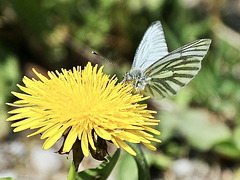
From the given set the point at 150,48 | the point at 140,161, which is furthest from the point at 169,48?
the point at 140,161

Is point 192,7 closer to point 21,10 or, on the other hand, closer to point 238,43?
point 238,43

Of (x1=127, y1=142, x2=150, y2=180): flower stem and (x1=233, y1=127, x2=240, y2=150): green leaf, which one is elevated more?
(x1=233, y1=127, x2=240, y2=150): green leaf

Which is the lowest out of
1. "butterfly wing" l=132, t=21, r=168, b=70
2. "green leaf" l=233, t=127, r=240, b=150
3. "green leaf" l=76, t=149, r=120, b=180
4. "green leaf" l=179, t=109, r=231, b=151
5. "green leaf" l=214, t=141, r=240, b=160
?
"green leaf" l=76, t=149, r=120, b=180

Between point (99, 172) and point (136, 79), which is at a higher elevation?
point (136, 79)

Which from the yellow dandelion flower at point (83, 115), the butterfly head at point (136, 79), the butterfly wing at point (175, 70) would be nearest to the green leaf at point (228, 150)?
the butterfly wing at point (175, 70)

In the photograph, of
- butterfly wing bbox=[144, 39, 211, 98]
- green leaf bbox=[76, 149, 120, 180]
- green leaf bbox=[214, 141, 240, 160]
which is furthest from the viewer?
green leaf bbox=[214, 141, 240, 160]

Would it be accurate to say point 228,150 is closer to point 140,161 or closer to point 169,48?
point 169,48

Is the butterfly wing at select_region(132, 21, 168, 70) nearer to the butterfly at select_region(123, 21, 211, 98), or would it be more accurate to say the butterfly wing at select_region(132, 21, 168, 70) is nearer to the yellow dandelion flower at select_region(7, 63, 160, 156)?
the butterfly at select_region(123, 21, 211, 98)

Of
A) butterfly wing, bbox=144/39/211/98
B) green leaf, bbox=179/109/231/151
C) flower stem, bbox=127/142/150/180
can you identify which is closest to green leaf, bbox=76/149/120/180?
flower stem, bbox=127/142/150/180

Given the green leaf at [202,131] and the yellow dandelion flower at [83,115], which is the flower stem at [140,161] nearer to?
the yellow dandelion flower at [83,115]
